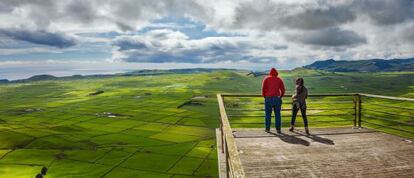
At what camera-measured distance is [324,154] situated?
9016 mm

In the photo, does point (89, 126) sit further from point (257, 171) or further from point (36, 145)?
point (257, 171)

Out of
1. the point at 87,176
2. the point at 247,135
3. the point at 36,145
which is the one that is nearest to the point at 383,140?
the point at 247,135

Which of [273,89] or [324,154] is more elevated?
[273,89]

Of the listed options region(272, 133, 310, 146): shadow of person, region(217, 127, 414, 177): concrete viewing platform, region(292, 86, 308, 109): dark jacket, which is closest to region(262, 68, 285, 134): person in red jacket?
region(292, 86, 308, 109): dark jacket

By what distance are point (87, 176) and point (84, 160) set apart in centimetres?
991

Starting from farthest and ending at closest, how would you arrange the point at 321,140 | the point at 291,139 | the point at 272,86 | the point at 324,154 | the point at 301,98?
the point at 301,98 < the point at 272,86 < the point at 291,139 < the point at 321,140 < the point at 324,154

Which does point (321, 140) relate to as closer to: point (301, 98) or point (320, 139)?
point (320, 139)

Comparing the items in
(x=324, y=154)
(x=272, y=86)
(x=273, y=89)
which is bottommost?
(x=324, y=154)

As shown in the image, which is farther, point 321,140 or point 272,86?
point 272,86

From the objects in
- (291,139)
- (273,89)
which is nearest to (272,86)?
(273,89)

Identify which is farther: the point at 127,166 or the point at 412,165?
the point at 127,166

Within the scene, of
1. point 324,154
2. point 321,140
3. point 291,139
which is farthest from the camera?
point 291,139

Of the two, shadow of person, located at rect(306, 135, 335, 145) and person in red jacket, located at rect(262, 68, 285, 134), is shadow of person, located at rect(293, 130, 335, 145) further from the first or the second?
person in red jacket, located at rect(262, 68, 285, 134)

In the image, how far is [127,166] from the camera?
4931 centimetres
